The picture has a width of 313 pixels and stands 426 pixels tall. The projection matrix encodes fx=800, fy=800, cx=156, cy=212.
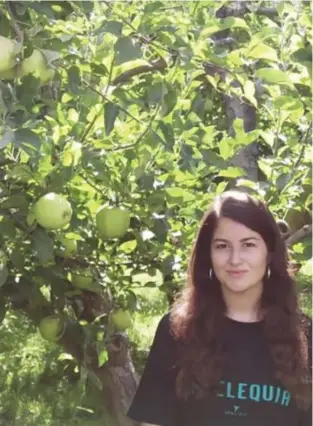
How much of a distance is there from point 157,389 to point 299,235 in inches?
17.5

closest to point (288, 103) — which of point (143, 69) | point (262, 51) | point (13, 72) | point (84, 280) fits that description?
point (262, 51)

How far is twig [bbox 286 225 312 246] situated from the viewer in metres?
1.70

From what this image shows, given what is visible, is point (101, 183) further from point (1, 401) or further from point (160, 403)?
point (1, 401)

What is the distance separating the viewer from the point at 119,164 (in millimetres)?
1737

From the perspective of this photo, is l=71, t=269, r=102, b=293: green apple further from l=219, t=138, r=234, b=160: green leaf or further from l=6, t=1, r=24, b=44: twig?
l=6, t=1, r=24, b=44: twig

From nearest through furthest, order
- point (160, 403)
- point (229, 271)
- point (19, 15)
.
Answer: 1. point (19, 15)
2. point (229, 271)
3. point (160, 403)

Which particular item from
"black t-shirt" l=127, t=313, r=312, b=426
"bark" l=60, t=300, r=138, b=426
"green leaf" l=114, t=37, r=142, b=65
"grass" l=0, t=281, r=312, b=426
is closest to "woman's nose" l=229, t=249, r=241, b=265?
"black t-shirt" l=127, t=313, r=312, b=426

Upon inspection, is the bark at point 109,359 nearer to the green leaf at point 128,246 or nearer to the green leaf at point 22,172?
the green leaf at point 128,246

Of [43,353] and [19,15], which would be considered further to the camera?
[43,353]

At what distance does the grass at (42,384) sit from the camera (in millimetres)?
3400

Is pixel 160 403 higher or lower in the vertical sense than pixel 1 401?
higher

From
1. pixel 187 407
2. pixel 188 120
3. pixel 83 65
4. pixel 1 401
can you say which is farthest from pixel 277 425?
pixel 1 401

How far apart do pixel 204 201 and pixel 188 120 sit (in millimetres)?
193

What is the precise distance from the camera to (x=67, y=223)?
1670 mm
